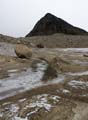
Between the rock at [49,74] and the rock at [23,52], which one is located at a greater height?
the rock at [23,52]

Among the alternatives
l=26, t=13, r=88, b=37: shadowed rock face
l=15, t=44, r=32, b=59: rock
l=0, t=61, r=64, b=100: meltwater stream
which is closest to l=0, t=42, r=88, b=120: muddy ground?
l=0, t=61, r=64, b=100: meltwater stream

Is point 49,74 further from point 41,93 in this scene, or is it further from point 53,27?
point 53,27

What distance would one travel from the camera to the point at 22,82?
8812mm

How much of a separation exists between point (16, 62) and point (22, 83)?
4009mm

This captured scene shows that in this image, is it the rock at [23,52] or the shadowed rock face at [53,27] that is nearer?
the rock at [23,52]

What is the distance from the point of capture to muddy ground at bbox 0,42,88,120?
5.76m

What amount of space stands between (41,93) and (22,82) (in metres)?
1.73

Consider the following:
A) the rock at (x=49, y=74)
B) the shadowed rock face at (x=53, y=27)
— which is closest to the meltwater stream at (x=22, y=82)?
the rock at (x=49, y=74)

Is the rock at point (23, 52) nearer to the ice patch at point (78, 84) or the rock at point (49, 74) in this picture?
the rock at point (49, 74)

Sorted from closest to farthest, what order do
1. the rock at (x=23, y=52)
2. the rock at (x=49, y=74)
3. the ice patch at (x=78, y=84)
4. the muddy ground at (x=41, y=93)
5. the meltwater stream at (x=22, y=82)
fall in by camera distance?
the muddy ground at (x=41, y=93) → the meltwater stream at (x=22, y=82) → the ice patch at (x=78, y=84) → the rock at (x=49, y=74) → the rock at (x=23, y=52)

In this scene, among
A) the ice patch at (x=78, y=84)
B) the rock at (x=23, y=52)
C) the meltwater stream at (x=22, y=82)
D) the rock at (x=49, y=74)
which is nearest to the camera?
the meltwater stream at (x=22, y=82)

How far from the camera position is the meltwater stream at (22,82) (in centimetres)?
769

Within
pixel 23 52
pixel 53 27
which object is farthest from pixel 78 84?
pixel 53 27

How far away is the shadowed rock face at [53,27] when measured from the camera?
32434 mm
